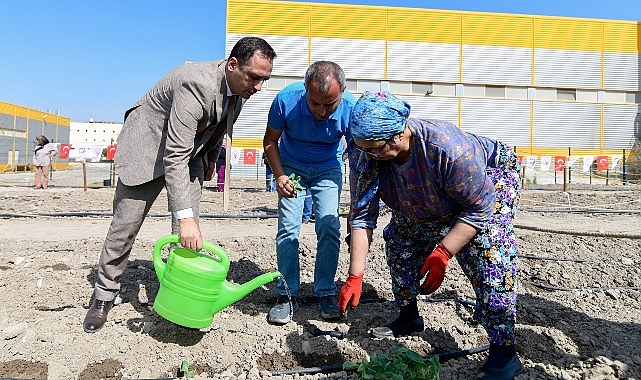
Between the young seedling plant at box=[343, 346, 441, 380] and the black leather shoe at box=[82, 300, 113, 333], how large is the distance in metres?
1.59

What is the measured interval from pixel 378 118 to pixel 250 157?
18778mm

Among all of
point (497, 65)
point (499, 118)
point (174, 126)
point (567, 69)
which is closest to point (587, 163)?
point (499, 118)

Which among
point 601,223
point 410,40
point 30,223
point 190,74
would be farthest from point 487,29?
point 190,74

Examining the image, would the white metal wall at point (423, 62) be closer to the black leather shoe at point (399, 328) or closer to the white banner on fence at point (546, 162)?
the white banner on fence at point (546, 162)

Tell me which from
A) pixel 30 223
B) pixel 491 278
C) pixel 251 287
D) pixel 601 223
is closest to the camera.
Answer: pixel 491 278

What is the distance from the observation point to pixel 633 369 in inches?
86.5

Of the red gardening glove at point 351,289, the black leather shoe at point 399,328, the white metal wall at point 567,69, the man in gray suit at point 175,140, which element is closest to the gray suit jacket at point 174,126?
the man in gray suit at point 175,140

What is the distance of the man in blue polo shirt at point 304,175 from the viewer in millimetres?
2891

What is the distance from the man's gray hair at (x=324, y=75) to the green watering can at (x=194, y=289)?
3.21 feet

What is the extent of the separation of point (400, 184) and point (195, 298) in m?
1.14

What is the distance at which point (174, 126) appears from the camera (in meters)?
2.47

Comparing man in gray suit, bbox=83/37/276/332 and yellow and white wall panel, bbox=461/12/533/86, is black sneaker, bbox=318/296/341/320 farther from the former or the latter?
yellow and white wall panel, bbox=461/12/533/86

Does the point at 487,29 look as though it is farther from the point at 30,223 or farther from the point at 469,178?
the point at 469,178

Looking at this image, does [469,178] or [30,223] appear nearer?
[469,178]
